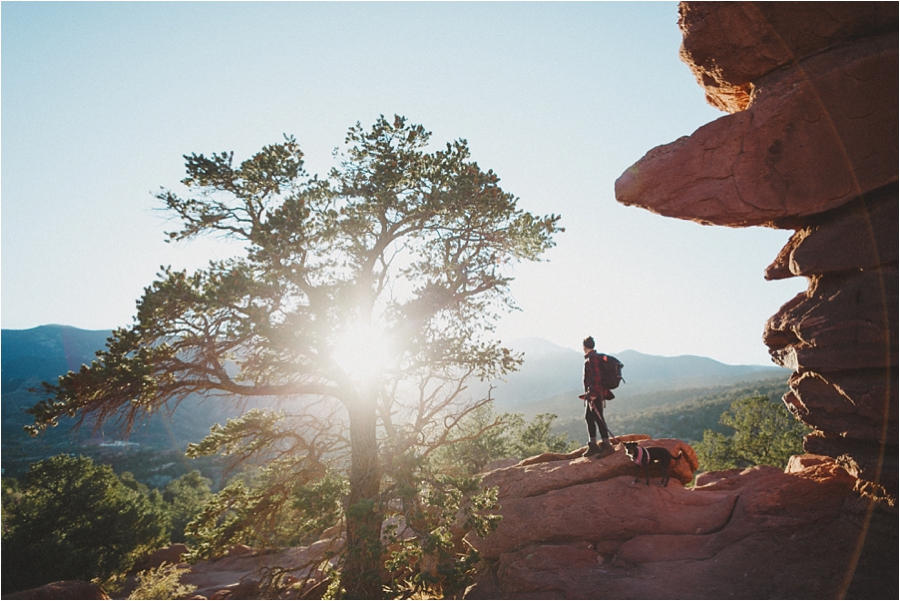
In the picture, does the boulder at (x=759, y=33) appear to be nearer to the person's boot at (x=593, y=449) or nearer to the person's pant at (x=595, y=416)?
the person's pant at (x=595, y=416)

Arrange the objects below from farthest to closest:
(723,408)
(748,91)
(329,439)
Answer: (723,408) < (329,439) < (748,91)

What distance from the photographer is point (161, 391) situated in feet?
27.1

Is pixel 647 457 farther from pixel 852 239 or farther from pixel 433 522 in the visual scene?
pixel 852 239

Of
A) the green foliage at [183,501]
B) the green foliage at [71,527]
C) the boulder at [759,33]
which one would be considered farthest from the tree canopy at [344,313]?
the green foliage at [183,501]

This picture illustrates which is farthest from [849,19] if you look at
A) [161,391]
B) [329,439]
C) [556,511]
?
[161,391]

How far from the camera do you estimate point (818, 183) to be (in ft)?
23.5

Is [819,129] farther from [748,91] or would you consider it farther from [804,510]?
[804,510]

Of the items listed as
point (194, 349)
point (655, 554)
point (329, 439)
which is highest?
point (194, 349)

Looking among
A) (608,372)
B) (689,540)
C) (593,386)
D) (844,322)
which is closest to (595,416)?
(593,386)

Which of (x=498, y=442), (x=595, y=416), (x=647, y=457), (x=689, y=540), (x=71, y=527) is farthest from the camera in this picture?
(x=498, y=442)

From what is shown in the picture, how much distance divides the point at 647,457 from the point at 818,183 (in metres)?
6.61

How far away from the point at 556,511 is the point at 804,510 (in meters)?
4.64

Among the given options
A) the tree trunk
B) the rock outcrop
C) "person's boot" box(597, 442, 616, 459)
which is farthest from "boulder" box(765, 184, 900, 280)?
the tree trunk

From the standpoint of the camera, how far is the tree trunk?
23.3 ft
